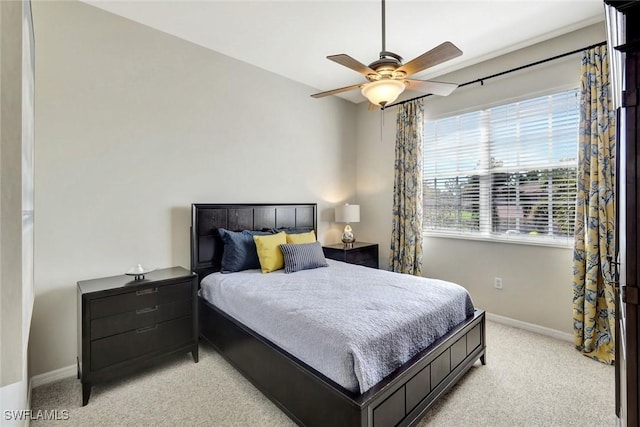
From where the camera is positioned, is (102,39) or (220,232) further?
(220,232)

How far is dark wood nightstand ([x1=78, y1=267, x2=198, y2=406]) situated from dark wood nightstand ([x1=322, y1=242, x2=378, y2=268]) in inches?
73.9

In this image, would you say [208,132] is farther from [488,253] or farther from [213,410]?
[488,253]

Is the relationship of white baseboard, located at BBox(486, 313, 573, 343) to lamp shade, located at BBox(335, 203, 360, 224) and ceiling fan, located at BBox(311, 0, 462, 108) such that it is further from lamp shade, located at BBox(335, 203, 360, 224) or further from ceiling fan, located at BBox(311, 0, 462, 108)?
ceiling fan, located at BBox(311, 0, 462, 108)

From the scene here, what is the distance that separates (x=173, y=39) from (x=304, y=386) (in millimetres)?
3162

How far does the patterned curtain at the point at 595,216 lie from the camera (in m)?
2.46

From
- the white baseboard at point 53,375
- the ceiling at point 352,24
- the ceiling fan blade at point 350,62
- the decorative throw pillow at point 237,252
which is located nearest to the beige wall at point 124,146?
the white baseboard at point 53,375

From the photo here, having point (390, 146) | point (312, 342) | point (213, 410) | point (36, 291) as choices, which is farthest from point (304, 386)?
point (390, 146)

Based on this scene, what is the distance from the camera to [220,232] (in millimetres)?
3012

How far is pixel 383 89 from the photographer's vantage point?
6.61 feet

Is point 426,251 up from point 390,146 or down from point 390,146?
down

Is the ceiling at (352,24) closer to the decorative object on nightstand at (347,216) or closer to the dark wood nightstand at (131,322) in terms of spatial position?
the decorative object on nightstand at (347,216)

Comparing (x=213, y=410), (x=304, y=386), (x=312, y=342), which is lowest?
(x=213, y=410)

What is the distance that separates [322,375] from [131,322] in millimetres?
1515

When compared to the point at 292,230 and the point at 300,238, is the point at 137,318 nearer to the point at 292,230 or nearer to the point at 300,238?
the point at 300,238
